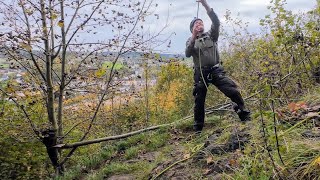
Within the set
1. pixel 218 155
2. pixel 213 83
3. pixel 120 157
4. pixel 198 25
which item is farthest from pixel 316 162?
pixel 120 157

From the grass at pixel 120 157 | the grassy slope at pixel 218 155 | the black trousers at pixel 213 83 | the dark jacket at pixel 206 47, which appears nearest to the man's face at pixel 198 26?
the dark jacket at pixel 206 47

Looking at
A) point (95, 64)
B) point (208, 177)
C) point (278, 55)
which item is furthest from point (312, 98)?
point (95, 64)

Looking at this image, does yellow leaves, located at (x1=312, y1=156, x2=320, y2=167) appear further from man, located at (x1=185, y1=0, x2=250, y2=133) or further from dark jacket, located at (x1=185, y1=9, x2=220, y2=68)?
dark jacket, located at (x1=185, y1=9, x2=220, y2=68)

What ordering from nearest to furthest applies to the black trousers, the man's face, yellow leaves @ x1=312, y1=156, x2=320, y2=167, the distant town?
yellow leaves @ x1=312, y1=156, x2=320, y2=167 → the black trousers → the man's face → the distant town

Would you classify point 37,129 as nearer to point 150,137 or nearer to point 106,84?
point 106,84

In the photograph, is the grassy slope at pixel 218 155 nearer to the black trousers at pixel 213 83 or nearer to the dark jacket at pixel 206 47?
the black trousers at pixel 213 83

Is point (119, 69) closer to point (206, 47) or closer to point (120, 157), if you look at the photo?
point (120, 157)

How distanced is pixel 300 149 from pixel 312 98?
6.16ft

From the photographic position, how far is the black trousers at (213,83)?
18.8ft

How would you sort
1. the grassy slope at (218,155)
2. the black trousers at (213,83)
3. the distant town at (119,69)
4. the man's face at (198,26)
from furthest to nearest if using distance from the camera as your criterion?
1. the distant town at (119,69)
2. the man's face at (198,26)
3. the black trousers at (213,83)
4. the grassy slope at (218,155)

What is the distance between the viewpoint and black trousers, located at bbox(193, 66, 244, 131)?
5738 mm

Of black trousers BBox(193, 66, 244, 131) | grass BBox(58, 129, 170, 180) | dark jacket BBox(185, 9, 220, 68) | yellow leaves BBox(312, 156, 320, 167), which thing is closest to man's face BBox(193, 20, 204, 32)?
dark jacket BBox(185, 9, 220, 68)

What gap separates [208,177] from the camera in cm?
402

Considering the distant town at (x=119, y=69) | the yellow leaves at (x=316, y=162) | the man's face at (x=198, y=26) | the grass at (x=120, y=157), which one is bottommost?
the grass at (x=120, y=157)
